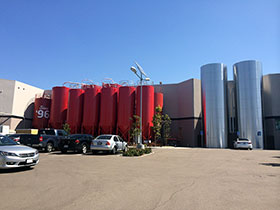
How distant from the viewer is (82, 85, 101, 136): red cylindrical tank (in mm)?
34219

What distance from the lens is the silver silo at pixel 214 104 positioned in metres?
33.8

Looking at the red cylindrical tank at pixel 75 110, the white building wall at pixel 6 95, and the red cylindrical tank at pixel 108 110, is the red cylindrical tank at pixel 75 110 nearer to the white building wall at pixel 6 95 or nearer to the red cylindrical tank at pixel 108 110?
the red cylindrical tank at pixel 108 110

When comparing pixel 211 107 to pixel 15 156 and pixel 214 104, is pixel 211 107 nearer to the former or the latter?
pixel 214 104

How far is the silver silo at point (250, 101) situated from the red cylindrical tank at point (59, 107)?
29219 mm

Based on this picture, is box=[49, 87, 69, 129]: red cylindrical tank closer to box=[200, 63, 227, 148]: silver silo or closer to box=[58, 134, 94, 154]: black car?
box=[58, 134, 94, 154]: black car

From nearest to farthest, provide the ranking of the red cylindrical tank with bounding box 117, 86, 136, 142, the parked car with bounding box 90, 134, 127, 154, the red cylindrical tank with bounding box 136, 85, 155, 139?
the parked car with bounding box 90, 134, 127, 154, the red cylindrical tank with bounding box 136, 85, 155, 139, the red cylindrical tank with bounding box 117, 86, 136, 142

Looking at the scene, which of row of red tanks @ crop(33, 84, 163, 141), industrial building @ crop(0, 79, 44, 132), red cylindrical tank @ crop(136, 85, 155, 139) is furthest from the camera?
industrial building @ crop(0, 79, 44, 132)

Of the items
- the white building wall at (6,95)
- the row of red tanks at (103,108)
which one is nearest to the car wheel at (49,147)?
the row of red tanks at (103,108)

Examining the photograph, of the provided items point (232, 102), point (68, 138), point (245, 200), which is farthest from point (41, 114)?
point (245, 200)

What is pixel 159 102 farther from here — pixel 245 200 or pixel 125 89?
pixel 245 200

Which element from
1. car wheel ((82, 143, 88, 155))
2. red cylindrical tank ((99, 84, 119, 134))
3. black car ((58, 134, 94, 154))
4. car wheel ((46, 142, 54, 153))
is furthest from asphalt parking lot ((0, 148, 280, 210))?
red cylindrical tank ((99, 84, 119, 134))

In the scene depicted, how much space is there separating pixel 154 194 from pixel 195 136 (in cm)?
3221

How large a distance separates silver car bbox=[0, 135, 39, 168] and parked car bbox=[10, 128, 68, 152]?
28.7ft

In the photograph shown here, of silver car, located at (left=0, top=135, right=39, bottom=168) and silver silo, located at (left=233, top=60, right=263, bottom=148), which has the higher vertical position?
silver silo, located at (left=233, top=60, right=263, bottom=148)
